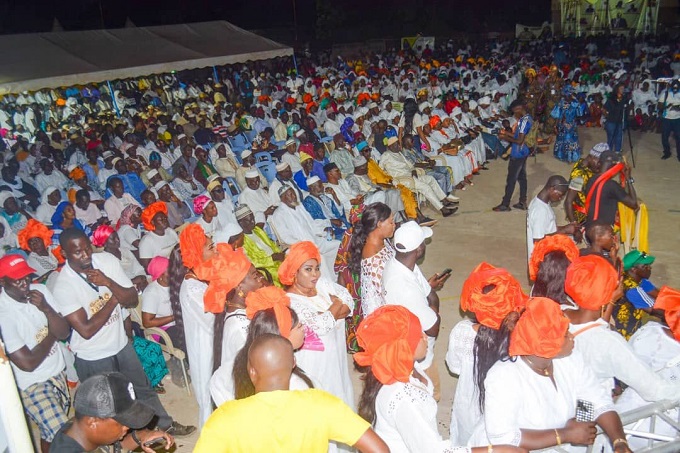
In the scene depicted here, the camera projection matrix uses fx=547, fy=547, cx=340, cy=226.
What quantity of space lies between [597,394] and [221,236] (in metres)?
3.10

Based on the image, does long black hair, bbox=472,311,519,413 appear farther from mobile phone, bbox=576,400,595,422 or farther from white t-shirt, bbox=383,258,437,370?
white t-shirt, bbox=383,258,437,370

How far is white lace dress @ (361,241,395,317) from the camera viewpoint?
396 cm

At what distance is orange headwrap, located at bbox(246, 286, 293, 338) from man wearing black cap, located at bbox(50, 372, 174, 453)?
2.52 ft

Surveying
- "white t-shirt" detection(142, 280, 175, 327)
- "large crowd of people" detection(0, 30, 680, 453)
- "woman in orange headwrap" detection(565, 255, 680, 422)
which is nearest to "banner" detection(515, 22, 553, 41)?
"large crowd of people" detection(0, 30, 680, 453)

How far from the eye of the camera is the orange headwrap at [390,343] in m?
2.38

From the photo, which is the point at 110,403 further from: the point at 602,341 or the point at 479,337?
the point at 602,341

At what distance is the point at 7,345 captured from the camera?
10.6 feet

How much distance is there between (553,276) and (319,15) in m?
30.8

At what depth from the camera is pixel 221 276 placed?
129 inches

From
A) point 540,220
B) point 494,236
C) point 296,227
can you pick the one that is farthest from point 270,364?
point 494,236

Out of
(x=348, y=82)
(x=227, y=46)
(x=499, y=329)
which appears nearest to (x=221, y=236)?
(x=499, y=329)

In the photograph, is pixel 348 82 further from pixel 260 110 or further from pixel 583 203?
pixel 583 203

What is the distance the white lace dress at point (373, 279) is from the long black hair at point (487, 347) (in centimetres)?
108

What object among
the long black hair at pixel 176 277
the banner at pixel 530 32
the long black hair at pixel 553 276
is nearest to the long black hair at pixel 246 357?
the long black hair at pixel 176 277
